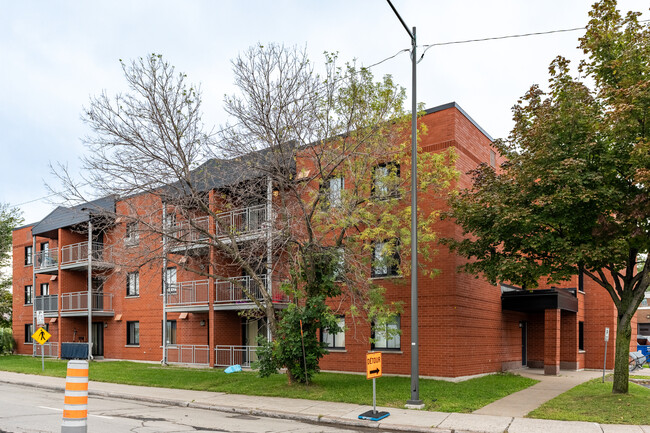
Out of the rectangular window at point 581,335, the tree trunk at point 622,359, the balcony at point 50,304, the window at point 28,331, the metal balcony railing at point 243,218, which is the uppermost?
the metal balcony railing at point 243,218

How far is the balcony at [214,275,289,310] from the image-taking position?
887 inches

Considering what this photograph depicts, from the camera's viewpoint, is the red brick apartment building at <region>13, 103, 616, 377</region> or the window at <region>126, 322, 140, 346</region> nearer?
the red brick apartment building at <region>13, 103, 616, 377</region>

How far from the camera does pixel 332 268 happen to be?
53.2 ft

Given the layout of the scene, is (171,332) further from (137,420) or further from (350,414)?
(350,414)

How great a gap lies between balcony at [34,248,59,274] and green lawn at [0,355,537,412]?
11706 millimetres

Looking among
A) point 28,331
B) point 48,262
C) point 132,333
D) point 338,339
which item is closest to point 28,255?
point 28,331

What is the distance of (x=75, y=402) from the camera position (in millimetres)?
6414

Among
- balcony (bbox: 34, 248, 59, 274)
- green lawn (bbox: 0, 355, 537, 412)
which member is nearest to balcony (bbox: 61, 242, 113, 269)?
balcony (bbox: 34, 248, 59, 274)

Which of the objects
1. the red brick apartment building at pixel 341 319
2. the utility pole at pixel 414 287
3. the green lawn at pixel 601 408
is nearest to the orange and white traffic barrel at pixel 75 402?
the utility pole at pixel 414 287

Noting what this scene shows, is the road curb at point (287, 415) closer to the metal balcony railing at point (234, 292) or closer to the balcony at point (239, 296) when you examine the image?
the balcony at point (239, 296)

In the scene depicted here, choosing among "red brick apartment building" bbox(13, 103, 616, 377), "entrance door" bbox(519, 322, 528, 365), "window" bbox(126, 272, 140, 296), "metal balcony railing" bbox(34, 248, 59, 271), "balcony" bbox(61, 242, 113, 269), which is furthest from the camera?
"metal balcony railing" bbox(34, 248, 59, 271)

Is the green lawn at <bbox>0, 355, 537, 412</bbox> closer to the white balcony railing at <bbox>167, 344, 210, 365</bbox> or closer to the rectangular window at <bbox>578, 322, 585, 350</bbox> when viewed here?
the white balcony railing at <bbox>167, 344, 210, 365</bbox>

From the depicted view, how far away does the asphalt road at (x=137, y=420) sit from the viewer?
10719 mm

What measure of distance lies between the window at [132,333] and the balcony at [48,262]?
241 inches
